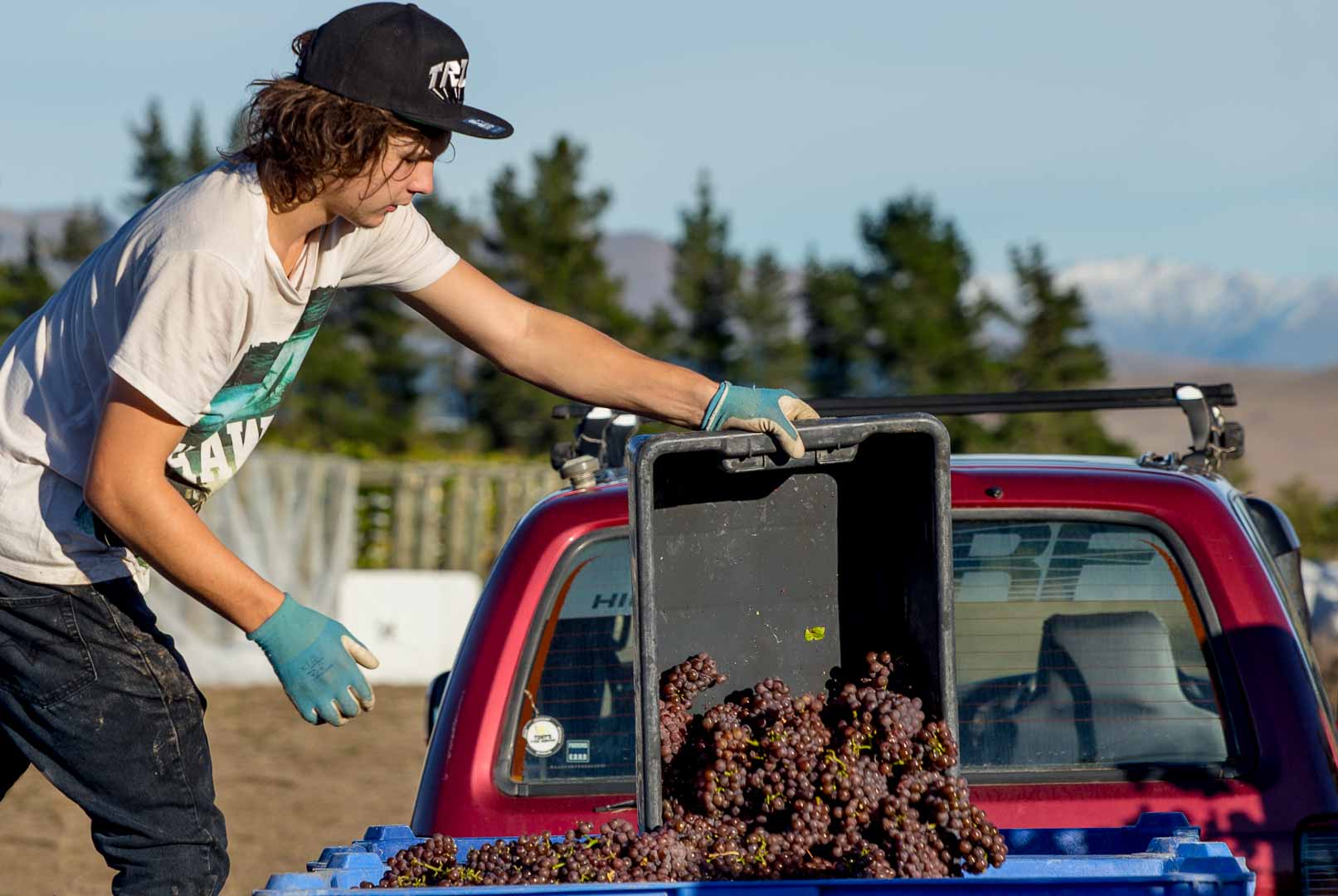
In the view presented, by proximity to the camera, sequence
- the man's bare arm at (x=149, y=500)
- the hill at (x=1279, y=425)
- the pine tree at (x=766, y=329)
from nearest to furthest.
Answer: the man's bare arm at (x=149, y=500)
the pine tree at (x=766, y=329)
the hill at (x=1279, y=425)

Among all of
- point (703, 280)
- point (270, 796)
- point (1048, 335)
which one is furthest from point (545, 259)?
point (270, 796)

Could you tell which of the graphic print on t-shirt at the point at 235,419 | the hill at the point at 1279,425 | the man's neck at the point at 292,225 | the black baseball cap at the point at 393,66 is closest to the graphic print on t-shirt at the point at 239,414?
the graphic print on t-shirt at the point at 235,419

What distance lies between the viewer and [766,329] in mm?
36156

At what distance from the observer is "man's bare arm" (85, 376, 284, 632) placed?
2.66 m

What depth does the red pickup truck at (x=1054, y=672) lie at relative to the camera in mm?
3232

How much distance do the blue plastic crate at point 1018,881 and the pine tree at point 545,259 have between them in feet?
100

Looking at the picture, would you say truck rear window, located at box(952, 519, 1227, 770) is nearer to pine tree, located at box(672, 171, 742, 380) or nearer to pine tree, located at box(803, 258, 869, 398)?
pine tree, located at box(803, 258, 869, 398)

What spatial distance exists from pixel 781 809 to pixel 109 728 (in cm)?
117

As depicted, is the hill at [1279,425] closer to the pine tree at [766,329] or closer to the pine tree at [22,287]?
the pine tree at [766,329]

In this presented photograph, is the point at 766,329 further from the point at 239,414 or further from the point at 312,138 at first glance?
the point at 312,138

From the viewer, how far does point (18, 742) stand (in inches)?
117

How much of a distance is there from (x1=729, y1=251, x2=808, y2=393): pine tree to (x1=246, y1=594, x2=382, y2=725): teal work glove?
1253 inches

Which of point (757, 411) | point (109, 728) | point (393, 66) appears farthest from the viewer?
point (757, 411)

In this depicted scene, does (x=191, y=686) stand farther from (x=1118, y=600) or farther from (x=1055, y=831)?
(x=1118, y=600)
